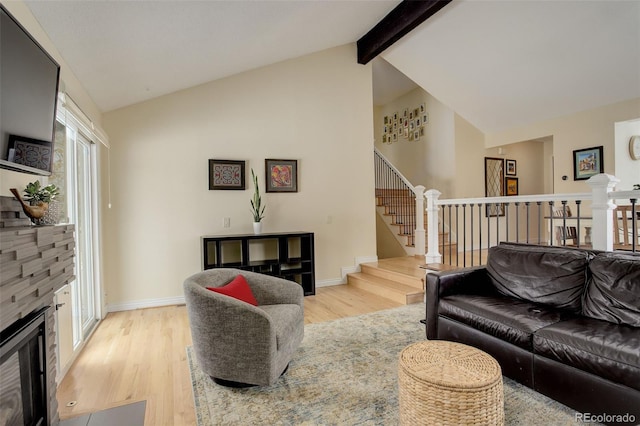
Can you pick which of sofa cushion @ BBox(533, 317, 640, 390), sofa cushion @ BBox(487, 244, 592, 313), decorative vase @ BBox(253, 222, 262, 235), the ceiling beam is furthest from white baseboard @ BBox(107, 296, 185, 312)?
the ceiling beam

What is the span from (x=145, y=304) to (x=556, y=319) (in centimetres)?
418

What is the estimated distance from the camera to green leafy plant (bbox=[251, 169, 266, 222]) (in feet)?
14.4

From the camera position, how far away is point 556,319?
6.77 feet

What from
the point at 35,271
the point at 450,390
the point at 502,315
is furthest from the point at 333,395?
the point at 35,271

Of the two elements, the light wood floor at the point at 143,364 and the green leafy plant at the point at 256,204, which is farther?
the green leafy plant at the point at 256,204

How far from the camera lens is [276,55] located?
4.33m

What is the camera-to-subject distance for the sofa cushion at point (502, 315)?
6.68ft

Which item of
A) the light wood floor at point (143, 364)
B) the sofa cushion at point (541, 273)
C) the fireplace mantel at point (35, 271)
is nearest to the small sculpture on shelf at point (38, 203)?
the fireplace mantel at point (35, 271)

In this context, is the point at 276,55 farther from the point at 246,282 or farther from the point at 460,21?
the point at 246,282

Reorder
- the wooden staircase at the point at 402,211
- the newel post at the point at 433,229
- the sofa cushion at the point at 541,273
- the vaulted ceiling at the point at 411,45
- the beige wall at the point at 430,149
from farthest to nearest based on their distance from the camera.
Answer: the beige wall at the point at 430,149
the wooden staircase at the point at 402,211
the newel post at the point at 433,229
the vaulted ceiling at the point at 411,45
the sofa cushion at the point at 541,273

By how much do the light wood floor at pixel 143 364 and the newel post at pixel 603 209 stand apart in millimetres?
2089

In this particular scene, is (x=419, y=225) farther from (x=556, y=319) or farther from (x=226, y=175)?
(x=556, y=319)

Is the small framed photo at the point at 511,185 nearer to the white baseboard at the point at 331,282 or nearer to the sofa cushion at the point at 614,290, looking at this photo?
the white baseboard at the point at 331,282

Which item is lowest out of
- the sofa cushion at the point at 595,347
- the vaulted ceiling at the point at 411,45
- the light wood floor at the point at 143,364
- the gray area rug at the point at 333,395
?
the light wood floor at the point at 143,364
